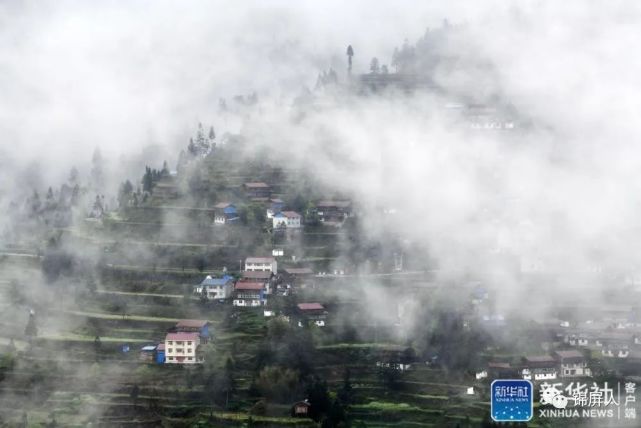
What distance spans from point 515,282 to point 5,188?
18.3 m

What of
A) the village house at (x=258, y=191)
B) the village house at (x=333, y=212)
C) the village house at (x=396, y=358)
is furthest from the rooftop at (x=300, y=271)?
the village house at (x=258, y=191)

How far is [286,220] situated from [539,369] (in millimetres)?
9536

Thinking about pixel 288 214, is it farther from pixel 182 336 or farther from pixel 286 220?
pixel 182 336

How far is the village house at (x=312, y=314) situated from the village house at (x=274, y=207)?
506 centimetres

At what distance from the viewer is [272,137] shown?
30.4m

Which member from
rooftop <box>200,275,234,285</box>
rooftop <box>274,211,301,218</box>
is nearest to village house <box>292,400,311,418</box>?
rooftop <box>200,275,234,285</box>

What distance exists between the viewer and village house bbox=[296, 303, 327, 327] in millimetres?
21469

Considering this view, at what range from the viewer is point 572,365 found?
64.7 ft

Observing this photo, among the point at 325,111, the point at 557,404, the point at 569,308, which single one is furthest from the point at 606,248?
the point at 325,111

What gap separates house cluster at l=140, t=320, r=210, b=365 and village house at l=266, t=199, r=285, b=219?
6004 millimetres

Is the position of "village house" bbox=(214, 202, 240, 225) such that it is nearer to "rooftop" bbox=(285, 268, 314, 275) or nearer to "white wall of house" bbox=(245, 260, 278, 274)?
"white wall of house" bbox=(245, 260, 278, 274)

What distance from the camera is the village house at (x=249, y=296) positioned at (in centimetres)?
2214

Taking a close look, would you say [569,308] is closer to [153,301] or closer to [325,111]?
[153,301]

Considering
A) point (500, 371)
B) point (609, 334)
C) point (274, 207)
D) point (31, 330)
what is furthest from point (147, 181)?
point (609, 334)
